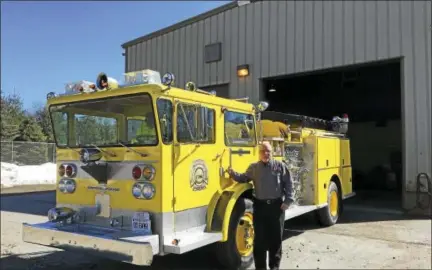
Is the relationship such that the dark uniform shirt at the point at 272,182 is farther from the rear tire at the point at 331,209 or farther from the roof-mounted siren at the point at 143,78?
the rear tire at the point at 331,209

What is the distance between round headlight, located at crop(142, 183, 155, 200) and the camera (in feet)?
16.6

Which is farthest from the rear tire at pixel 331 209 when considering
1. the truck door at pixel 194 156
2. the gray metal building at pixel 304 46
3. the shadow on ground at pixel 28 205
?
the shadow on ground at pixel 28 205

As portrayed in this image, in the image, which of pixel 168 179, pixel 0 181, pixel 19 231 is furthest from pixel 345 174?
pixel 0 181

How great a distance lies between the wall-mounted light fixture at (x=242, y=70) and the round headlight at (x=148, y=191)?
356 inches

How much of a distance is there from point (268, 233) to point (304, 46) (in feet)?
26.7

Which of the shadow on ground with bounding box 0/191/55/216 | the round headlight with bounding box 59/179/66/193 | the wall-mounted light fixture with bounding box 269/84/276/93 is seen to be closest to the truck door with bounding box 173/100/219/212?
the round headlight with bounding box 59/179/66/193

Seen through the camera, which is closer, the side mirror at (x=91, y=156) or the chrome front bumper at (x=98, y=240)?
the chrome front bumper at (x=98, y=240)

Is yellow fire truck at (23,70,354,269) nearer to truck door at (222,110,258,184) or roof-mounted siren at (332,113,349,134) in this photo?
truck door at (222,110,258,184)

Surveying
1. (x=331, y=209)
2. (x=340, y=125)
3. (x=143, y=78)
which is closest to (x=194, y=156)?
(x=143, y=78)

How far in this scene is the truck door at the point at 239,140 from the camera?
6.12 meters

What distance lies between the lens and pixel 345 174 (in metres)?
10.6

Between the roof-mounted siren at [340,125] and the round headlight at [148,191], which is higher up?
the roof-mounted siren at [340,125]

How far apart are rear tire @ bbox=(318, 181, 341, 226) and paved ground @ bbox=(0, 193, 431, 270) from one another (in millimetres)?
195

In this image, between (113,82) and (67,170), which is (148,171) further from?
(67,170)
